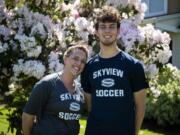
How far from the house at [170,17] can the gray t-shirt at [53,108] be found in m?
13.3

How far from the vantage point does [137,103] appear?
4.21m

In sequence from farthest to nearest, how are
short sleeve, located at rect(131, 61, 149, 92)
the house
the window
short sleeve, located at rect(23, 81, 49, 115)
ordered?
the window
the house
short sleeve, located at rect(131, 61, 149, 92)
short sleeve, located at rect(23, 81, 49, 115)

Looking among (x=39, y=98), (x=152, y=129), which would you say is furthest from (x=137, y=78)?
(x=152, y=129)

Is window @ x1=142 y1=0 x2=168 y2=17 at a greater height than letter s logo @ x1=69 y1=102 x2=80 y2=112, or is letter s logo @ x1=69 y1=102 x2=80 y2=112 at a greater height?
letter s logo @ x1=69 y1=102 x2=80 y2=112

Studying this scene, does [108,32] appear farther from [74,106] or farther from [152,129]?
[152,129]

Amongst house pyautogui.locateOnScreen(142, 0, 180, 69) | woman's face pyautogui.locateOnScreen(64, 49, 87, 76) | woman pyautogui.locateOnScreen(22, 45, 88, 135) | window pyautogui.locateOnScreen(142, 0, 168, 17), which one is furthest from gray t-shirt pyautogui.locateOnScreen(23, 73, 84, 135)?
window pyautogui.locateOnScreen(142, 0, 168, 17)

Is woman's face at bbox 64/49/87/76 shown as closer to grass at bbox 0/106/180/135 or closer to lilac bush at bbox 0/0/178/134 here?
lilac bush at bbox 0/0/178/134

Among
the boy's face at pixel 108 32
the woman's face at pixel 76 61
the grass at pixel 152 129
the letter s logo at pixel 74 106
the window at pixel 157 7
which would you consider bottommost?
the grass at pixel 152 129

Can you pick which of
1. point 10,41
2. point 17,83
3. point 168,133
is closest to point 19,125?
point 17,83

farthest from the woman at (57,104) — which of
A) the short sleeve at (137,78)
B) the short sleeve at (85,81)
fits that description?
the short sleeve at (137,78)

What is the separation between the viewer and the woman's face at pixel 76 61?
4.04 m

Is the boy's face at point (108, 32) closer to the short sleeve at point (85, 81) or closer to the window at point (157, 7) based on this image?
the short sleeve at point (85, 81)

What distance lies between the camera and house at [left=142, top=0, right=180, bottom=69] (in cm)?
1742

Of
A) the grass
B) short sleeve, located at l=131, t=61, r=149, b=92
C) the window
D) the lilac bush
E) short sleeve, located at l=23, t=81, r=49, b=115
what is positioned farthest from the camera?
the window
